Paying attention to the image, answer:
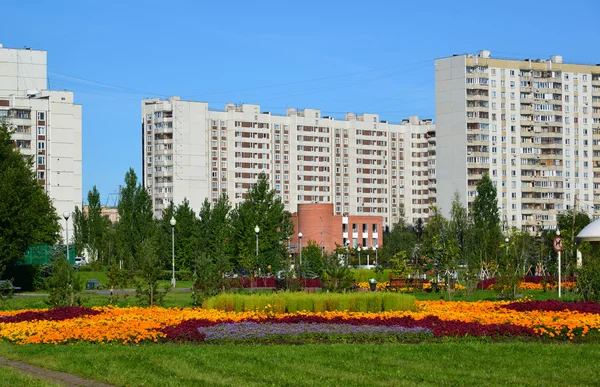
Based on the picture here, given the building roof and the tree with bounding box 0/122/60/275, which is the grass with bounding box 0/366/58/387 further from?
the building roof

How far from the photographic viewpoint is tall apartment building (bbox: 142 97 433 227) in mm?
130250

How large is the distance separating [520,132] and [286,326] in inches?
4157

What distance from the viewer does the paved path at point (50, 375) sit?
46.3 feet

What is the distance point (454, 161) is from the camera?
396ft

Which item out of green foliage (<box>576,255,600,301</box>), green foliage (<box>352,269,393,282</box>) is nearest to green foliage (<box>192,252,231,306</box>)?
green foliage (<box>576,255,600,301</box>)

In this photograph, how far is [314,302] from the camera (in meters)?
26.2

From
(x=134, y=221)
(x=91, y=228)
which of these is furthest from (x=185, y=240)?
(x=91, y=228)

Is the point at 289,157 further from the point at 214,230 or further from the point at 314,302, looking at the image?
the point at 314,302

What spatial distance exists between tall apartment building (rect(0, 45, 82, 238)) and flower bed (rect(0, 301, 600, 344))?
8199cm

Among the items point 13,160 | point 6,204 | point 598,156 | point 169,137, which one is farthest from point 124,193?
point 598,156

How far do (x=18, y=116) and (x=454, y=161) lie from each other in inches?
2207

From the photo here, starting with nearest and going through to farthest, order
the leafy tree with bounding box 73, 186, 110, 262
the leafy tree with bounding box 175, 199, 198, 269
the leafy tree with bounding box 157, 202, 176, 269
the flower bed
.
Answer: the flower bed → the leafy tree with bounding box 175, 199, 198, 269 → the leafy tree with bounding box 157, 202, 176, 269 → the leafy tree with bounding box 73, 186, 110, 262

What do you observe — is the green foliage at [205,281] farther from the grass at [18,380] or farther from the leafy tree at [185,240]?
the leafy tree at [185,240]

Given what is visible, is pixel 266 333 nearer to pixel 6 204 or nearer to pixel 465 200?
pixel 6 204
